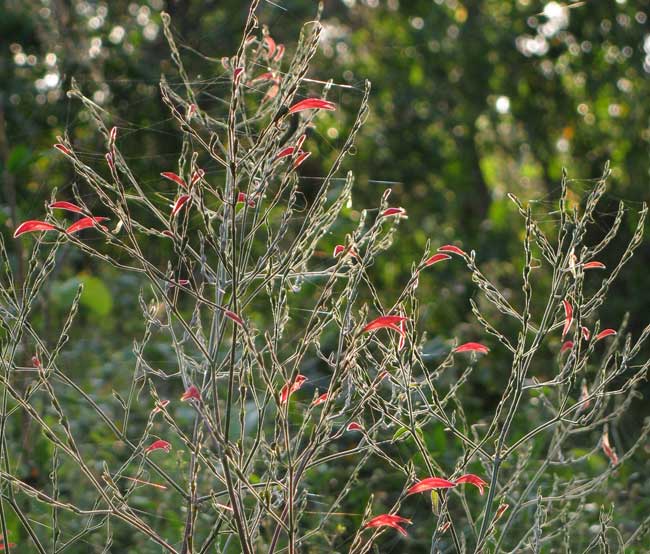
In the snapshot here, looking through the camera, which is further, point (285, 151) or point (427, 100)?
point (427, 100)

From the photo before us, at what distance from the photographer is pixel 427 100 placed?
20.1ft

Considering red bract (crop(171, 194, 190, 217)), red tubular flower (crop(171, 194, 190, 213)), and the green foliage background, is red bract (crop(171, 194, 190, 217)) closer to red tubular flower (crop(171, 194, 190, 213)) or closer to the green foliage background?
red tubular flower (crop(171, 194, 190, 213))

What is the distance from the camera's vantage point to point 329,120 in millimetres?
5496

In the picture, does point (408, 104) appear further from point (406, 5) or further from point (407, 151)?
point (406, 5)

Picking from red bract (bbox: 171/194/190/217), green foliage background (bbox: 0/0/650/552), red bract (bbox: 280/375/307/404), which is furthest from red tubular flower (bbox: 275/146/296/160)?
green foliage background (bbox: 0/0/650/552)

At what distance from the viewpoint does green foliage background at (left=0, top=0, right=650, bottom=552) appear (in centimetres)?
477

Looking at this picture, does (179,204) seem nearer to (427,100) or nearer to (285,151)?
(285,151)

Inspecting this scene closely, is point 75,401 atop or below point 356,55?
atop

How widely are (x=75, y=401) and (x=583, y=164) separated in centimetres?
382

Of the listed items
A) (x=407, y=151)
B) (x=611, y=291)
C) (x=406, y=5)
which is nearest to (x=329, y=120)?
(x=407, y=151)

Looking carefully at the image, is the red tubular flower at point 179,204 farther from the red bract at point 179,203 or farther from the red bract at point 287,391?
the red bract at point 287,391

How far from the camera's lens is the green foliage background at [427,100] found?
477 cm

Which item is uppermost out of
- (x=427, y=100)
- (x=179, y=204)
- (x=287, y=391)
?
(x=179, y=204)

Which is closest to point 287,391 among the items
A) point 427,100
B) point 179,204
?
point 179,204
